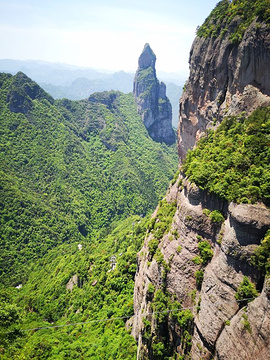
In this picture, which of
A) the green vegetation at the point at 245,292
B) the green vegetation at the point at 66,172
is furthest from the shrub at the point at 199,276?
the green vegetation at the point at 66,172

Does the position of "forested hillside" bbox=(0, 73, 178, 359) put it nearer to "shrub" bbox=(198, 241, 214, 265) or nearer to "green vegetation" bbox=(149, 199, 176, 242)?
"green vegetation" bbox=(149, 199, 176, 242)

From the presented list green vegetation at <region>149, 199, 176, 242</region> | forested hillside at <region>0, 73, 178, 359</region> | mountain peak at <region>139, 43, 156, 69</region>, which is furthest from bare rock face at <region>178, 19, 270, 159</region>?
mountain peak at <region>139, 43, 156, 69</region>

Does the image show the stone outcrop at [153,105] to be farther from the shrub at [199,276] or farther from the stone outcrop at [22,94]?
the shrub at [199,276]

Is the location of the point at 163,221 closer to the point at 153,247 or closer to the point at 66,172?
the point at 153,247

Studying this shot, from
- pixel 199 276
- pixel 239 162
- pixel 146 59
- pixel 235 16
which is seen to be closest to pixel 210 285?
pixel 199 276

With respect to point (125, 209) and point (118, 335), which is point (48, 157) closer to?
point (125, 209)

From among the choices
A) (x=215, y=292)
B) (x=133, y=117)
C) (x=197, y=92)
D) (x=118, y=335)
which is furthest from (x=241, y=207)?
(x=133, y=117)
